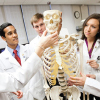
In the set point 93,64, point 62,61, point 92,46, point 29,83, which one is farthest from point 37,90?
point 92,46

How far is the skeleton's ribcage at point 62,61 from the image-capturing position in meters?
0.94

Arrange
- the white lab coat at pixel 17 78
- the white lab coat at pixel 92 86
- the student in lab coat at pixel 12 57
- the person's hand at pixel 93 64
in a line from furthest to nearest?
the student in lab coat at pixel 12 57, the person's hand at pixel 93 64, the white lab coat at pixel 92 86, the white lab coat at pixel 17 78

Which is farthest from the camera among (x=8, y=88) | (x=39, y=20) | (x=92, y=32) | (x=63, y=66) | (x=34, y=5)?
(x=34, y=5)

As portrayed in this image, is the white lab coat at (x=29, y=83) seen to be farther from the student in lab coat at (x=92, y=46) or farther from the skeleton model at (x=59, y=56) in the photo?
the student in lab coat at (x=92, y=46)

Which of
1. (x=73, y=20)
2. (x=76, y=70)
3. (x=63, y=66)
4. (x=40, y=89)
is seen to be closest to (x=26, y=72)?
(x=63, y=66)

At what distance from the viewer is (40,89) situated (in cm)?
135

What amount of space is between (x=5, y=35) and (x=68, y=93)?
104 centimetres

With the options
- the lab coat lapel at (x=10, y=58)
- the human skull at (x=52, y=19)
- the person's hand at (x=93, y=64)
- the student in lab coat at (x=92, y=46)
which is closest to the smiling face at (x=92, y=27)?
the student in lab coat at (x=92, y=46)

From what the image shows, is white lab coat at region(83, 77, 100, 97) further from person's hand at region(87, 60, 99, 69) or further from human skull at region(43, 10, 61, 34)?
human skull at region(43, 10, 61, 34)

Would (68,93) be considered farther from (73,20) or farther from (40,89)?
(73,20)

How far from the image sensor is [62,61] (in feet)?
3.11

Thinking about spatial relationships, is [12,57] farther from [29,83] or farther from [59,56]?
[59,56]

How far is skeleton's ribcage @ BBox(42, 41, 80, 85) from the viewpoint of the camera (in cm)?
94

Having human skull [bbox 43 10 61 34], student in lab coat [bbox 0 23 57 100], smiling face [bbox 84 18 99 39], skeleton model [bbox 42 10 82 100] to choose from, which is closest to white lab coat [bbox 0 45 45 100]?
student in lab coat [bbox 0 23 57 100]
